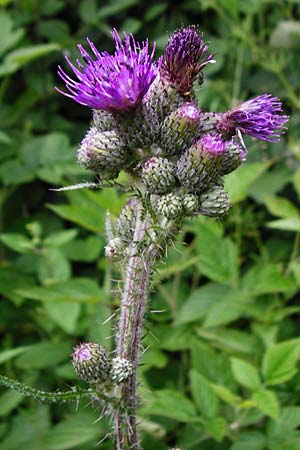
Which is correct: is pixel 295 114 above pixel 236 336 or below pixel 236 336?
above

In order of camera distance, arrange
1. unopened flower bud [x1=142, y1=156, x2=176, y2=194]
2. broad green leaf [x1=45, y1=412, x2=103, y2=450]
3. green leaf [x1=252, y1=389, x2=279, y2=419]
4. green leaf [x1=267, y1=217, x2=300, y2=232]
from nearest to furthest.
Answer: unopened flower bud [x1=142, y1=156, x2=176, y2=194]
green leaf [x1=252, y1=389, x2=279, y2=419]
broad green leaf [x1=45, y1=412, x2=103, y2=450]
green leaf [x1=267, y1=217, x2=300, y2=232]

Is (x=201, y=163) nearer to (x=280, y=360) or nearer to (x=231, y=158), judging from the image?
(x=231, y=158)

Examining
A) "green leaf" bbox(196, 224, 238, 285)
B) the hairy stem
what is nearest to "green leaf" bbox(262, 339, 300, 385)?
"green leaf" bbox(196, 224, 238, 285)

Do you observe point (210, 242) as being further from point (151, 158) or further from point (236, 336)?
point (151, 158)

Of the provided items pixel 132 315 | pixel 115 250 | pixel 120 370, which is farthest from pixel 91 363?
pixel 115 250

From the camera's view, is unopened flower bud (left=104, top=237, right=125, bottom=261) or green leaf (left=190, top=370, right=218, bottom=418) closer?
unopened flower bud (left=104, top=237, right=125, bottom=261)

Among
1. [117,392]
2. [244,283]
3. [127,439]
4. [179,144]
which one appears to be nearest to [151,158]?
[179,144]

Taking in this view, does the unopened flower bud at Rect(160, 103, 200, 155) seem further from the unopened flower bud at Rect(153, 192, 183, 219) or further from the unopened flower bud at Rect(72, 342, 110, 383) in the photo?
the unopened flower bud at Rect(72, 342, 110, 383)
